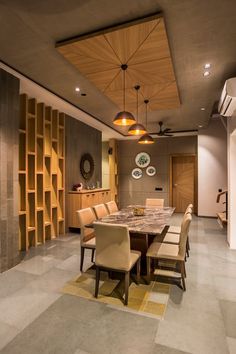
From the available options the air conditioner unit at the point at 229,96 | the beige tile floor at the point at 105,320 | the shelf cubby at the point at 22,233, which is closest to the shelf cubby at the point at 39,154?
the shelf cubby at the point at 22,233

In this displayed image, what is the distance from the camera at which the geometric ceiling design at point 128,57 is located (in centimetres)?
222

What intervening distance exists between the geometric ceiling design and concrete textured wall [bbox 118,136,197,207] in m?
4.30

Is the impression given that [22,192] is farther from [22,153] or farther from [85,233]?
[85,233]

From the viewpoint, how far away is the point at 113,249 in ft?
7.77

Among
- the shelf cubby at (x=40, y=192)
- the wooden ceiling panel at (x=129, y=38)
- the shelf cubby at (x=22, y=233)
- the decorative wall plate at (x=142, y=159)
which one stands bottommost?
the shelf cubby at (x=22, y=233)

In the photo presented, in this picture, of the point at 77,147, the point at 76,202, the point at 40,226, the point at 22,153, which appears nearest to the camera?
the point at 22,153

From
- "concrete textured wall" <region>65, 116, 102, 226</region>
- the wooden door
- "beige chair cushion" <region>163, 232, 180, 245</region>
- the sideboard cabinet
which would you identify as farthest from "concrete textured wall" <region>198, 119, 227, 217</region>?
"beige chair cushion" <region>163, 232, 180, 245</region>

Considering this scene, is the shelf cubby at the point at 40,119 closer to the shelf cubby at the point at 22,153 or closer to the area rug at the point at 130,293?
the shelf cubby at the point at 22,153

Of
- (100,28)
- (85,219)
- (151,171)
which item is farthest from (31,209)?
(151,171)

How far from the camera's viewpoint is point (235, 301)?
240cm

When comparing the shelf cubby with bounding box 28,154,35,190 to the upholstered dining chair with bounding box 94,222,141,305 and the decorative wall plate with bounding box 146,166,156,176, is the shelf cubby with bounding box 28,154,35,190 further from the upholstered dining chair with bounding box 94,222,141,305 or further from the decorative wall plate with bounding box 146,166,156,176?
the decorative wall plate with bounding box 146,166,156,176

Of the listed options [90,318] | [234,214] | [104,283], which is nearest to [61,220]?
[104,283]

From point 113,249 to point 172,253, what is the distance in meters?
0.84

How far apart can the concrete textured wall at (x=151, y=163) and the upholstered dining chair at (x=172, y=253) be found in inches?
203
